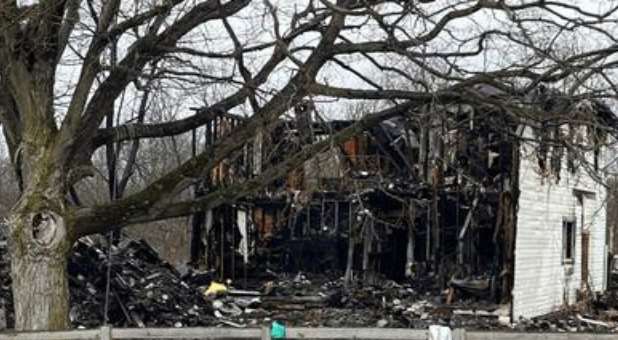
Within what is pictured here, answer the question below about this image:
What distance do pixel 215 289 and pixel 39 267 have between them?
1250cm

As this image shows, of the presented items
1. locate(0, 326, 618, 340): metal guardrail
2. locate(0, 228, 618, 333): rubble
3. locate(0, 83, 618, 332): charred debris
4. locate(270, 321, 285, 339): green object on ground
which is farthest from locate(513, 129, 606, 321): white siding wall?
locate(270, 321, 285, 339): green object on ground

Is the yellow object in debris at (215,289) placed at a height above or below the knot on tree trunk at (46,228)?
below

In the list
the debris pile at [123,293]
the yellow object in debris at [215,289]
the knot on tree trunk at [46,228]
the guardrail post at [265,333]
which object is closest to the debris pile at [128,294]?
the debris pile at [123,293]

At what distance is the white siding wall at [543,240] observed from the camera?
71.6 feet

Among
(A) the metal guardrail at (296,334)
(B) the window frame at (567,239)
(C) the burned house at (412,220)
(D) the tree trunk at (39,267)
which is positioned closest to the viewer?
(A) the metal guardrail at (296,334)

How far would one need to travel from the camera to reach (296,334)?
848cm

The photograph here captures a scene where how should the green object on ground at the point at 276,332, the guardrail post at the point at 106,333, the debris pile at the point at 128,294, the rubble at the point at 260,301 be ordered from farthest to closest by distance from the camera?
the rubble at the point at 260,301 < the debris pile at the point at 128,294 < the guardrail post at the point at 106,333 < the green object on ground at the point at 276,332

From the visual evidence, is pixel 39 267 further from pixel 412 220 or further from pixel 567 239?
pixel 567 239

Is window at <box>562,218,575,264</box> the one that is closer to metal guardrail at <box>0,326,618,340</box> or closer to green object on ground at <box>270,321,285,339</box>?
metal guardrail at <box>0,326,618,340</box>

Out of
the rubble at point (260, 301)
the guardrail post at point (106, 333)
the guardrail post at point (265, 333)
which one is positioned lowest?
the rubble at point (260, 301)

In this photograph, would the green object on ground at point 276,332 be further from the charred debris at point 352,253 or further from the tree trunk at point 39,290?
the charred debris at point 352,253

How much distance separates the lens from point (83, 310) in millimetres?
17719

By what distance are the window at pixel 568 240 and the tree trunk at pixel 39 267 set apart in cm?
1871

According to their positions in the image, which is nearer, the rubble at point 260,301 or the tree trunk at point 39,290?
the tree trunk at point 39,290
